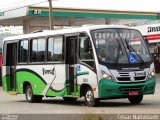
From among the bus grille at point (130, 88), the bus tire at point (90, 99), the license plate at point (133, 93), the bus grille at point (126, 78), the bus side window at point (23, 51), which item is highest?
the bus side window at point (23, 51)

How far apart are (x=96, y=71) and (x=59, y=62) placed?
98.7 inches

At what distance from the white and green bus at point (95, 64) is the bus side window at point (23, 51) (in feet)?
3.51

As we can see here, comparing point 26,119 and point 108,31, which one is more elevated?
point 108,31

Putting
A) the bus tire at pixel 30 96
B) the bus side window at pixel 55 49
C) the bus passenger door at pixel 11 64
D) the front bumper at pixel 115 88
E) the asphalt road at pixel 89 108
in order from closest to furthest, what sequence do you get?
the asphalt road at pixel 89 108 < the front bumper at pixel 115 88 < the bus side window at pixel 55 49 < the bus tire at pixel 30 96 < the bus passenger door at pixel 11 64

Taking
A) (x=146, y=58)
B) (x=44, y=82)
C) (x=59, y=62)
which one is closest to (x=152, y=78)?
(x=146, y=58)

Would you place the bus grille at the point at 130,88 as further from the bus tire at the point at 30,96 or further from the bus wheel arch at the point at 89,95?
the bus tire at the point at 30,96

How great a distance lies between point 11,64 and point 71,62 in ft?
18.3

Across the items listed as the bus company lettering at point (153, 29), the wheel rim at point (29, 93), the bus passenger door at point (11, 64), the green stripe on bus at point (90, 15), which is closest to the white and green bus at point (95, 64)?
the wheel rim at point (29, 93)

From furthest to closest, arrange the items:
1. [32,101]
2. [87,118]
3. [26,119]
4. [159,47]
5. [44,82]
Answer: [159,47], [32,101], [44,82], [26,119], [87,118]

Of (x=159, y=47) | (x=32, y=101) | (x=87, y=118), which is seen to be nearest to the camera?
(x=87, y=118)

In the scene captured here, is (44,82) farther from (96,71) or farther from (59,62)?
(96,71)

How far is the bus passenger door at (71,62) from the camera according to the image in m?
18.3

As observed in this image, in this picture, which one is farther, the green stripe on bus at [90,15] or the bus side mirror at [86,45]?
the green stripe on bus at [90,15]

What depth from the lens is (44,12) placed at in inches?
1731
